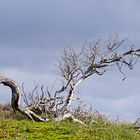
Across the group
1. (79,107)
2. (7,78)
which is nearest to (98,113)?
(79,107)

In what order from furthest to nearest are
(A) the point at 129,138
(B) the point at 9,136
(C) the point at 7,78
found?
(C) the point at 7,78, (A) the point at 129,138, (B) the point at 9,136

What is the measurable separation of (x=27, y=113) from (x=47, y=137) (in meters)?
7.12

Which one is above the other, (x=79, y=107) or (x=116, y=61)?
(x=116, y=61)

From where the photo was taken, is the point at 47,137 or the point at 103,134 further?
the point at 103,134

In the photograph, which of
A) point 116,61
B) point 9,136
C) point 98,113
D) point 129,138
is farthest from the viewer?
point 116,61

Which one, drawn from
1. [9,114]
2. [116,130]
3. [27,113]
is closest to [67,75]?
[9,114]

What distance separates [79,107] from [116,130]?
315 inches

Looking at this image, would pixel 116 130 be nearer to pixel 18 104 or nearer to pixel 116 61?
pixel 18 104

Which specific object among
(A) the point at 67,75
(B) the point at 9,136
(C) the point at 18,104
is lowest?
(B) the point at 9,136

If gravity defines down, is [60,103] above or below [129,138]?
above

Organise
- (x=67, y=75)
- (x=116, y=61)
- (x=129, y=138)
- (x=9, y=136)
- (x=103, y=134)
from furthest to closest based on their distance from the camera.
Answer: (x=116, y=61) < (x=67, y=75) < (x=129, y=138) < (x=103, y=134) < (x=9, y=136)

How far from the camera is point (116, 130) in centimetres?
1348

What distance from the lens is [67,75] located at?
23.2 m

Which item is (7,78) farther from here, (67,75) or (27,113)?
(67,75)
